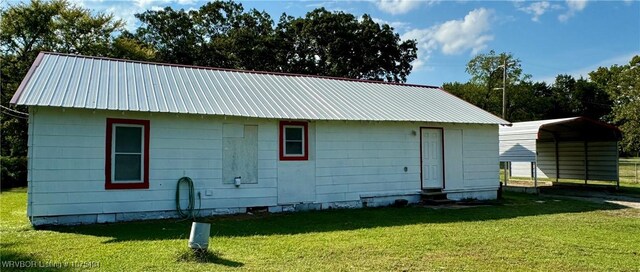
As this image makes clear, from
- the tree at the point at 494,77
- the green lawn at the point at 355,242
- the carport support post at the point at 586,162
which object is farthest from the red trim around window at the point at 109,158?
the tree at the point at 494,77

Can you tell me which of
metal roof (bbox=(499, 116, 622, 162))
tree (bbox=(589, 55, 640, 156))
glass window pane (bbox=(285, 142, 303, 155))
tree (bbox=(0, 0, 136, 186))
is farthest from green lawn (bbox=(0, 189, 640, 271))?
tree (bbox=(589, 55, 640, 156))

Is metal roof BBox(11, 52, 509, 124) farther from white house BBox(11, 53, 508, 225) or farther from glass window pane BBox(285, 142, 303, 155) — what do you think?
glass window pane BBox(285, 142, 303, 155)

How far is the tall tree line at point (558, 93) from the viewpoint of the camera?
31.8 meters

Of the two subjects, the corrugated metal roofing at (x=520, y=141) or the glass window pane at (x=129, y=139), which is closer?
the glass window pane at (x=129, y=139)

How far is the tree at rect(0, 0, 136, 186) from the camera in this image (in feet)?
82.3

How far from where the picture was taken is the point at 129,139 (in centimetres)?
983

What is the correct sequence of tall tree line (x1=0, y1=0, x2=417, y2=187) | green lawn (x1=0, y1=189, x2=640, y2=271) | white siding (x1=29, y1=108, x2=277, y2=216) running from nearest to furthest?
1. green lawn (x1=0, y1=189, x2=640, y2=271)
2. white siding (x1=29, y1=108, x2=277, y2=216)
3. tall tree line (x1=0, y1=0, x2=417, y2=187)

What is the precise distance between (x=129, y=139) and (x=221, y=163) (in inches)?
81.3

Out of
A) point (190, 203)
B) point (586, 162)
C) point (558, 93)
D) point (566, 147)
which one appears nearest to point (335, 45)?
point (566, 147)

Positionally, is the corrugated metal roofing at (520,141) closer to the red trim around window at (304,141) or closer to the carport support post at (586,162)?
the carport support post at (586,162)

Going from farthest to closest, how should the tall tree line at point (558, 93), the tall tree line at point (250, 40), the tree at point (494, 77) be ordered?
the tree at point (494, 77), the tall tree line at point (558, 93), the tall tree line at point (250, 40)

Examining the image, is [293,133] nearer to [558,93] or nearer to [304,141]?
[304,141]

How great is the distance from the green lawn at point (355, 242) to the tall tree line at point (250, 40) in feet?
64.6

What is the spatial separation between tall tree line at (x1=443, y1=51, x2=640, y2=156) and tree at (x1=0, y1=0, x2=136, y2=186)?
2908 centimetres
